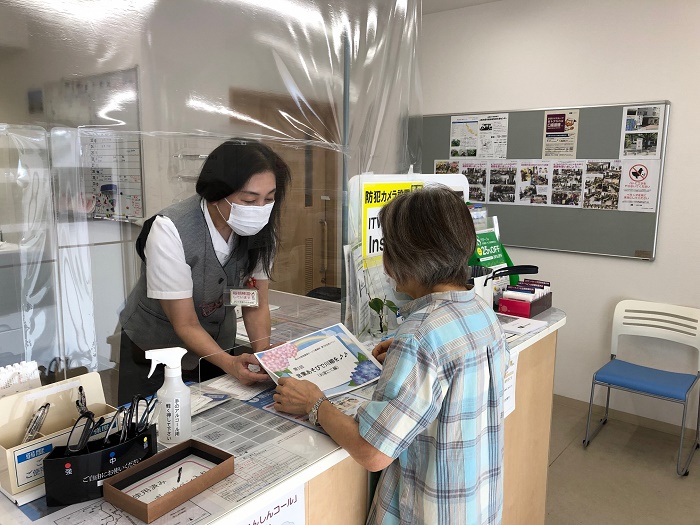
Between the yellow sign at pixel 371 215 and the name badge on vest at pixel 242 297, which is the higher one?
the yellow sign at pixel 371 215

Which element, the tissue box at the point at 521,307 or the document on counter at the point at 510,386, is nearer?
the document on counter at the point at 510,386

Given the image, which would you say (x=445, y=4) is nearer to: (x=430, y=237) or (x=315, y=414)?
(x=430, y=237)

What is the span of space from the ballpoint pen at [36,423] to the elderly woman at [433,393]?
48cm

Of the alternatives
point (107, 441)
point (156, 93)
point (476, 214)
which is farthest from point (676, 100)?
point (107, 441)

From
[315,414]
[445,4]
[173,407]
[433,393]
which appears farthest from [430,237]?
[445,4]

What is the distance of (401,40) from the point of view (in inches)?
85.7

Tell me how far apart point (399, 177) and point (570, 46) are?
2014mm

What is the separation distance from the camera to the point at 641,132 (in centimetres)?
304

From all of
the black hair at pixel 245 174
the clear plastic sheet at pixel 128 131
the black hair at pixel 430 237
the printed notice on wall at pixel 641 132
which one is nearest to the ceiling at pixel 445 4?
the printed notice on wall at pixel 641 132

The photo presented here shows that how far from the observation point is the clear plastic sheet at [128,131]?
1240 mm

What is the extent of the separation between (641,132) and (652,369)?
4.27 feet

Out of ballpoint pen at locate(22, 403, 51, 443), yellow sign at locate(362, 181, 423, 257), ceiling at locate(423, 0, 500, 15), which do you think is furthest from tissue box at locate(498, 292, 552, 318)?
ceiling at locate(423, 0, 500, 15)

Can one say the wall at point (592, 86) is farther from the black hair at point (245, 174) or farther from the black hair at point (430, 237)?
the black hair at point (430, 237)

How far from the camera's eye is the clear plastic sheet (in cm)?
124
